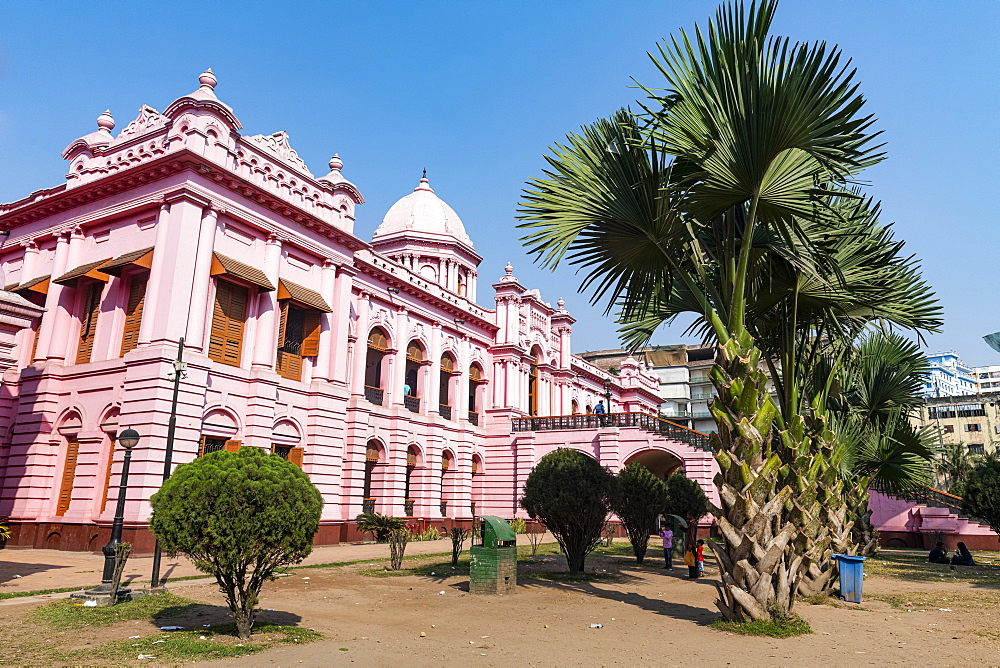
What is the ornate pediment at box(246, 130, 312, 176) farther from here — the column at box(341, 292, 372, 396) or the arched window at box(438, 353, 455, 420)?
the arched window at box(438, 353, 455, 420)

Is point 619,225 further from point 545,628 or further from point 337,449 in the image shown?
point 337,449

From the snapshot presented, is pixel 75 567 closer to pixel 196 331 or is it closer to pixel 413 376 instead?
pixel 196 331

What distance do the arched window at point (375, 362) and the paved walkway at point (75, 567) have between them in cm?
846

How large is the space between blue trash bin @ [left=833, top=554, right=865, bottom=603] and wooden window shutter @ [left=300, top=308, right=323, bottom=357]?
16894 millimetres

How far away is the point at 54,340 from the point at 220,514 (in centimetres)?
1653

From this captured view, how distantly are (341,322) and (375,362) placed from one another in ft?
23.1

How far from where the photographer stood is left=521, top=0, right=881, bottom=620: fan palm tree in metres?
8.12

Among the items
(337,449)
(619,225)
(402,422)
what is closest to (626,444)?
(402,422)

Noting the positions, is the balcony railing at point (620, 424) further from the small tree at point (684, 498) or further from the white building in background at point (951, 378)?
the white building in background at point (951, 378)

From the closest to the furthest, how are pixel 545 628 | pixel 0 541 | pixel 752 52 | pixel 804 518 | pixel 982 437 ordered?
pixel 752 52
pixel 545 628
pixel 804 518
pixel 0 541
pixel 982 437

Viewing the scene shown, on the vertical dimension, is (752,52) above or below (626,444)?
above

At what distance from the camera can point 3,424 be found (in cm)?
1970

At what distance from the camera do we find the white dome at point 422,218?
133 feet

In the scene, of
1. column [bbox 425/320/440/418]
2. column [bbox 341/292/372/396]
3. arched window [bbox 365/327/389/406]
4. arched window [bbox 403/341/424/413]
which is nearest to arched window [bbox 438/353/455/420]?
column [bbox 425/320/440/418]
